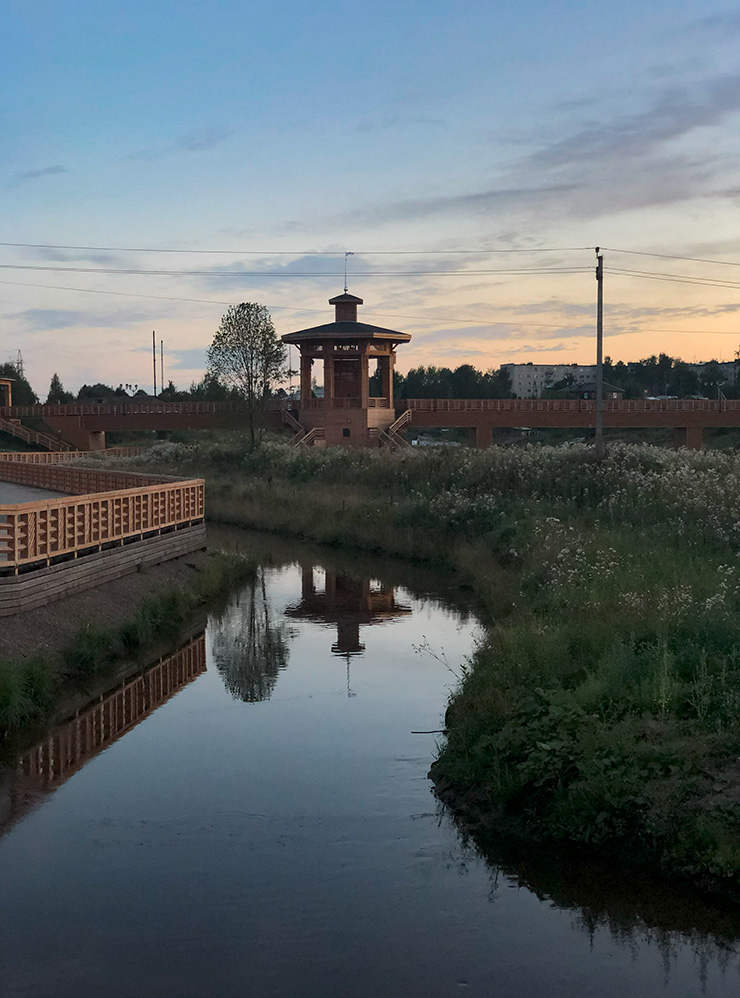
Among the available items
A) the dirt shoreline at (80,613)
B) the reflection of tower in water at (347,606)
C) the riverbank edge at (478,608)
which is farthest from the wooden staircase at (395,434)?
the dirt shoreline at (80,613)

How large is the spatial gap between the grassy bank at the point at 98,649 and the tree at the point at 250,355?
34.5 m

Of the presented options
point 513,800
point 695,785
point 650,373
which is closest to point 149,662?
point 513,800

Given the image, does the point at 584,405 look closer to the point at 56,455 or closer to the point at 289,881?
the point at 56,455

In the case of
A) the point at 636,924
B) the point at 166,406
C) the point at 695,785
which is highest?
the point at 166,406

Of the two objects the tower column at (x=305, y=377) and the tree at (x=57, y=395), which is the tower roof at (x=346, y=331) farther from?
the tree at (x=57, y=395)

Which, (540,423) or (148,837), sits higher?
(540,423)

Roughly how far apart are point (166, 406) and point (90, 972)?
220 ft

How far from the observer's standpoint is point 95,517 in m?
22.0

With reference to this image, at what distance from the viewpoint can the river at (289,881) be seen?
845 centimetres

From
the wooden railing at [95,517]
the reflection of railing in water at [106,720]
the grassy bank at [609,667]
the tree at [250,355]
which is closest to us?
the grassy bank at [609,667]

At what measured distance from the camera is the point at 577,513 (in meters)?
27.7

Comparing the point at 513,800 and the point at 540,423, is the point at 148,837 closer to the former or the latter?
the point at 513,800

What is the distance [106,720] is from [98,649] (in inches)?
103

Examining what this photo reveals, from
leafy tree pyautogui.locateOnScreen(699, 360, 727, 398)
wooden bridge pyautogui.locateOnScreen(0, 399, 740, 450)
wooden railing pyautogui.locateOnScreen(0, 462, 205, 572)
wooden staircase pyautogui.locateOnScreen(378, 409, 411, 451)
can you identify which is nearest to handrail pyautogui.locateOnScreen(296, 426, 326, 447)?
wooden bridge pyautogui.locateOnScreen(0, 399, 740, 450)
